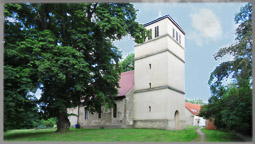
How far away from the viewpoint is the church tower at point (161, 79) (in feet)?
64.2

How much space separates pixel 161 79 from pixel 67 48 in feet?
34.3

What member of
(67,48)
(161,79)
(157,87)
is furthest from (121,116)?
(67,48)

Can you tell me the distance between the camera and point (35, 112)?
12.6 m

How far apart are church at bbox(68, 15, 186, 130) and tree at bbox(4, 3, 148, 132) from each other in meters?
4.70

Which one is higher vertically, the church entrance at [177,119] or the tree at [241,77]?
the tree at [241,77]

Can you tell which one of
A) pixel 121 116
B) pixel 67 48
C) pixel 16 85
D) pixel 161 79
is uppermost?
pixel 67 48

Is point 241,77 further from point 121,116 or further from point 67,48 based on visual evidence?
point 121,116

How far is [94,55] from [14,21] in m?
5.90

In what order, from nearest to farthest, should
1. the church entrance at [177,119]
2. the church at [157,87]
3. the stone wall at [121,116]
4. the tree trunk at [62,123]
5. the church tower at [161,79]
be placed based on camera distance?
1. the tree trunk at [62,123]
2. the church tower at [161,79]
3. the church at [157,87]
4. the church entrance at [177,119]
5. the stone wall at [121,116]


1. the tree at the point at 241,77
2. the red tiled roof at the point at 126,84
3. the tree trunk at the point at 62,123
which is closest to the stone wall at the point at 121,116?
the red tiled roof at the point at 126,84

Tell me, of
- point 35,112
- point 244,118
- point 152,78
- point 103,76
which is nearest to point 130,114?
point 152,78

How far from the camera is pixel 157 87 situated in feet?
66.6

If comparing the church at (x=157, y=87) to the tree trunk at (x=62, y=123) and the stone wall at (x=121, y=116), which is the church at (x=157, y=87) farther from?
the tree trunk at (x=62, y=123)

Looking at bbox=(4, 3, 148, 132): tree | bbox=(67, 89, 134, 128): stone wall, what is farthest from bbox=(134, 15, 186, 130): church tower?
bbox=(4, 3, 148, 132): tree
